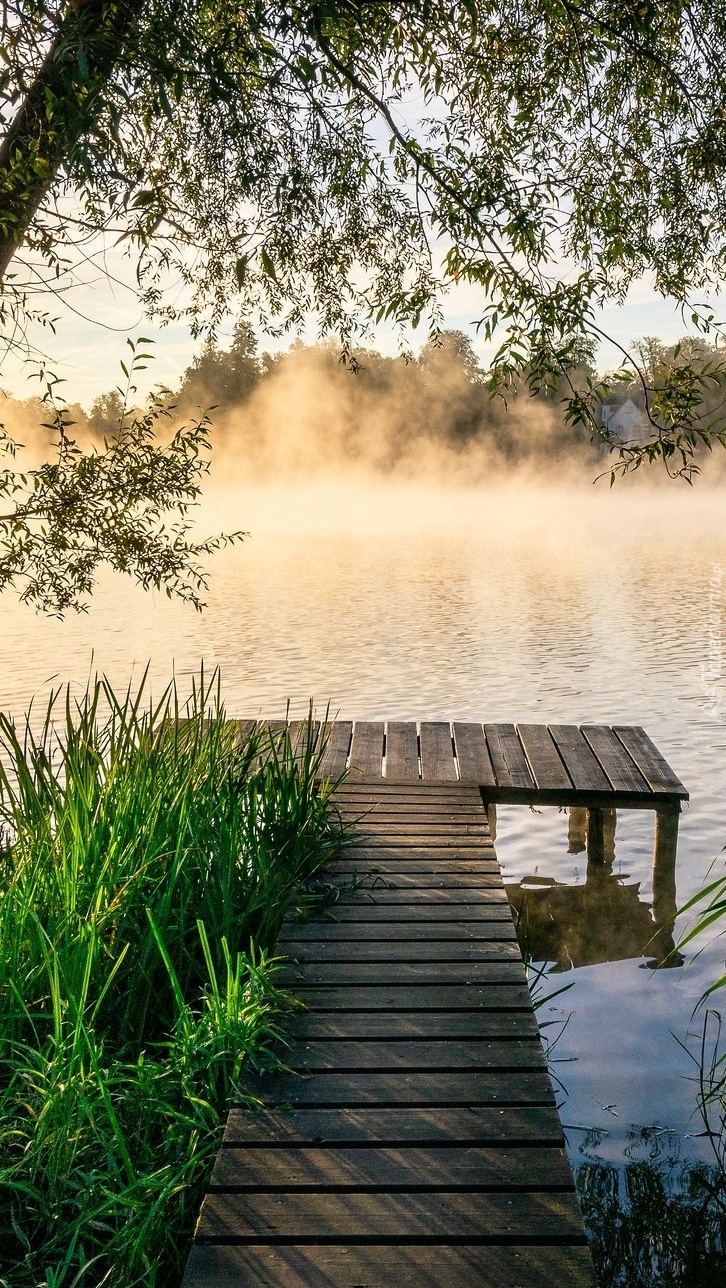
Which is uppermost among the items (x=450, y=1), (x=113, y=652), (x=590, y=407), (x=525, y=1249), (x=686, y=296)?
(x=450, y=1)

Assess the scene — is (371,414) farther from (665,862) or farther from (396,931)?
(396,931)

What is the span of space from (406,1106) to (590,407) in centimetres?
269

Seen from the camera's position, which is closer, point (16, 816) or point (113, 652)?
point (16, 816)

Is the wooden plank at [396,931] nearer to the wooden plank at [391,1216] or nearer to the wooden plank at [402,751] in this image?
the wooden plank at [391,1216]

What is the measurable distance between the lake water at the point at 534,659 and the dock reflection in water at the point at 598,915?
0.10 meters

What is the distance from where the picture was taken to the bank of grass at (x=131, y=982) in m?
2.13

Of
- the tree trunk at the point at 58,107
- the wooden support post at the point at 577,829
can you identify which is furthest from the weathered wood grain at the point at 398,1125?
the wooden support post at the point at 577,829

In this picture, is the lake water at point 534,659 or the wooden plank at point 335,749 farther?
the wooden plank at point 335,749

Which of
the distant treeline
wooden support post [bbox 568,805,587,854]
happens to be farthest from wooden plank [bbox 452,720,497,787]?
the distant treeline

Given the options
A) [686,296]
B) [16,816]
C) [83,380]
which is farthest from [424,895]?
[686,296]

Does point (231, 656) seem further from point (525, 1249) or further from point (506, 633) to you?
point (525, 1249)

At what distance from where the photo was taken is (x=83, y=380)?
450cm

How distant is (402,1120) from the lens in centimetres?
239

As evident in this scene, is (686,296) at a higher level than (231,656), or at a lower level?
higher
